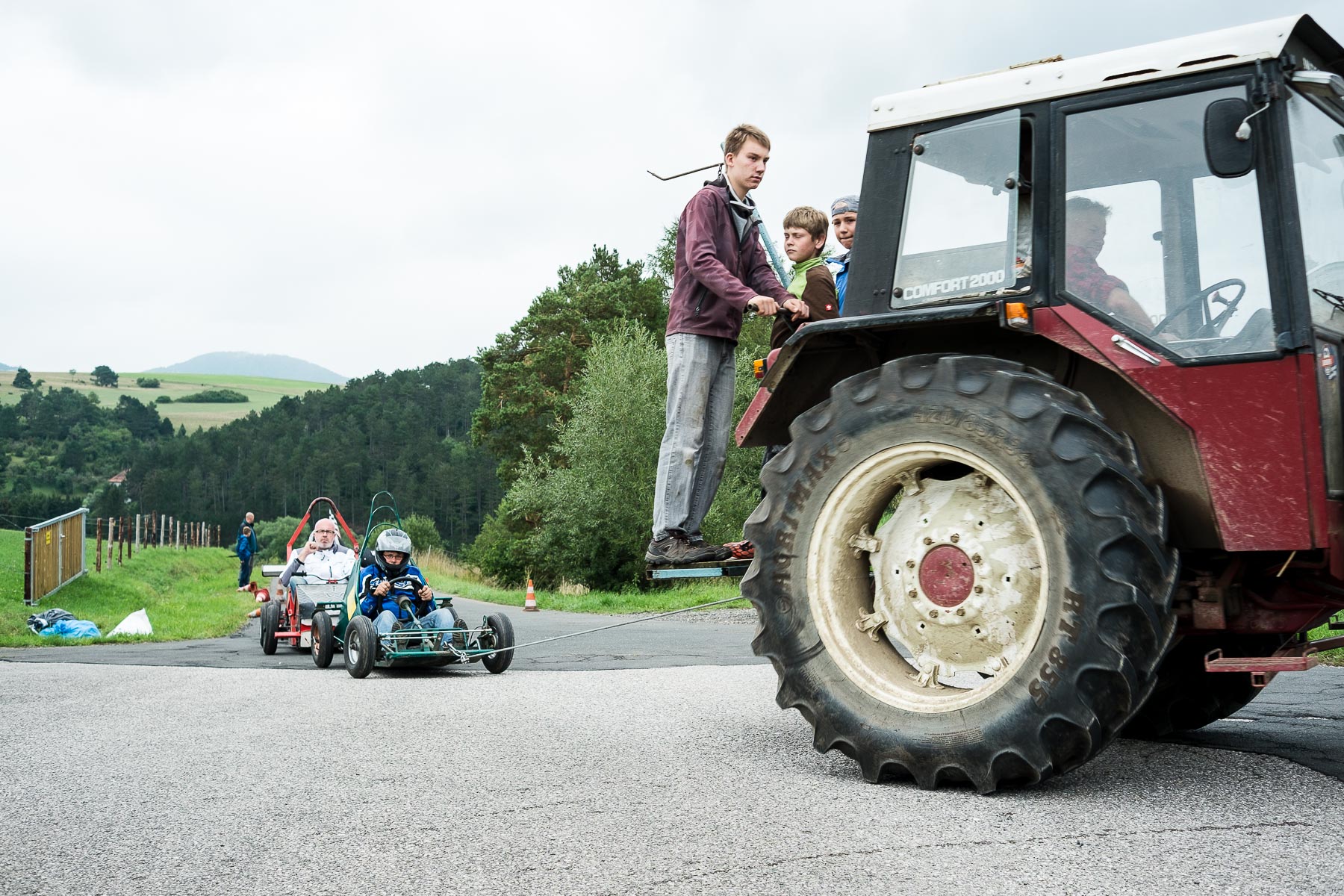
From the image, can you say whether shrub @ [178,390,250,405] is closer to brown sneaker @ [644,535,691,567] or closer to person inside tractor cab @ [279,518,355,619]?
person inside tractor cab @ [279,518,355,619]

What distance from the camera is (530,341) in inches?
2167

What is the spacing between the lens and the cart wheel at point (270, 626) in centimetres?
1229

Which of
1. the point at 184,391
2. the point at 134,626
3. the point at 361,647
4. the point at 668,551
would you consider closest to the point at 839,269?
the point at 668,551

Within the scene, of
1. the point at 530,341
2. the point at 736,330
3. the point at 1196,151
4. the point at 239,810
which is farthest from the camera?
the point at 530,341

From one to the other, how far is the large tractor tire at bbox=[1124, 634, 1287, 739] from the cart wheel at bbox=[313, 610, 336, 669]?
7615 mm

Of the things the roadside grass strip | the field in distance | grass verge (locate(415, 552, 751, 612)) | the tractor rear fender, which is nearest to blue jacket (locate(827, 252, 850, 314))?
the tractor rear fender

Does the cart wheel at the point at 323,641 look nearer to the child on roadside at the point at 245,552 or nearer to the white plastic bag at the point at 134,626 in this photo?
the white plastic bag at the point at 134,626

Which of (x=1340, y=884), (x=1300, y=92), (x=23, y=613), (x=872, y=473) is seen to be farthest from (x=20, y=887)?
(x=23, y=613)

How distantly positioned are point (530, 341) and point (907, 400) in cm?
5159

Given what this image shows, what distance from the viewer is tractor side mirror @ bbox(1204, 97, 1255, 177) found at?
12.4ft

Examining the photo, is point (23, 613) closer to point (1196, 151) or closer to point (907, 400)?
point (907, 400)

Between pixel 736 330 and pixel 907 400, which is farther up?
pixel 736 330

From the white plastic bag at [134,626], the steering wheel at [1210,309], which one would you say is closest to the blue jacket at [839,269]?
the steering wheel at [1210,309]

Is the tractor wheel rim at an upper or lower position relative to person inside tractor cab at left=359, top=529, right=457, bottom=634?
upper
